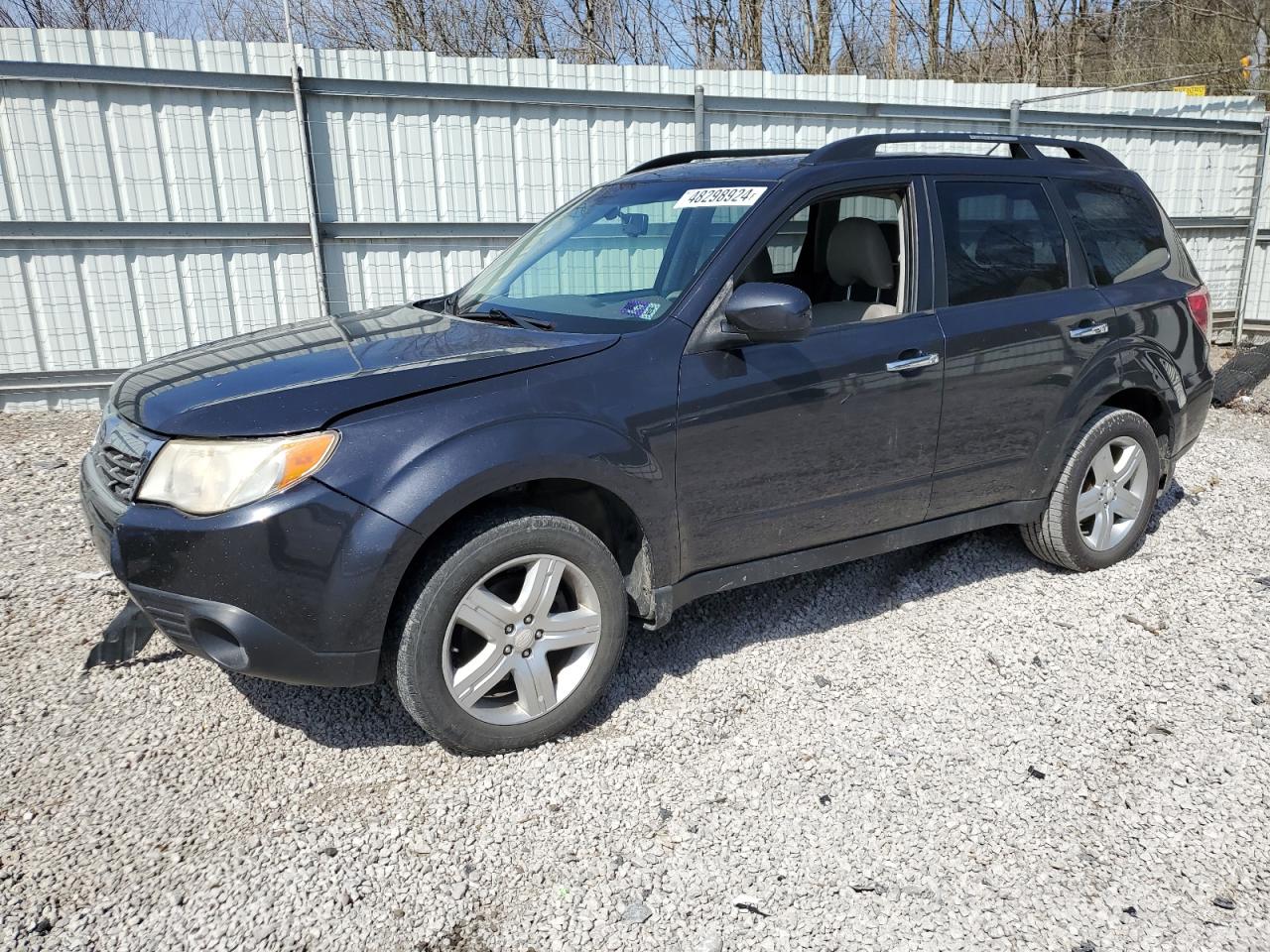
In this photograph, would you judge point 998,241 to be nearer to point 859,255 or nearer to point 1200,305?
point 859,255

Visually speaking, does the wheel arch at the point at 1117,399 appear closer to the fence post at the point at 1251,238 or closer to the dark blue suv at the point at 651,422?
the dark blue suv at the point at 651,422

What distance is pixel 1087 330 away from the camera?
13.6ft

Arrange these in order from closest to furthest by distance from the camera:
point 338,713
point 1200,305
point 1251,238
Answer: point 338,713
point 1200,305
point 1251,238

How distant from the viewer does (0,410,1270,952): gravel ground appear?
2414 millimetres

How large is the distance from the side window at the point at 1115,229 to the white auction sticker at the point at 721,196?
1.66 metres

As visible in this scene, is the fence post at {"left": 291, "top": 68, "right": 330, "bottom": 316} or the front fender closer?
the front fender

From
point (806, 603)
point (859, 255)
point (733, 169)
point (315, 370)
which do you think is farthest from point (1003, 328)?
point (315, 370)

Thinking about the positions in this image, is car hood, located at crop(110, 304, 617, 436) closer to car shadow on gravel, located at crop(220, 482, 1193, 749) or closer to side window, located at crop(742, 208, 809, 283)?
side window, located at crop(742, 208, 809, 283)

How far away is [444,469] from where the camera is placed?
8.89 ft

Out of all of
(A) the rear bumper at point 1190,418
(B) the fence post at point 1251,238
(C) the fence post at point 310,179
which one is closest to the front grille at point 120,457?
(A) the rear bumper at point 1190,418

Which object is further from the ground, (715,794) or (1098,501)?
(1098,501)

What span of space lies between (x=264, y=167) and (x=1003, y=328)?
6.13 meters

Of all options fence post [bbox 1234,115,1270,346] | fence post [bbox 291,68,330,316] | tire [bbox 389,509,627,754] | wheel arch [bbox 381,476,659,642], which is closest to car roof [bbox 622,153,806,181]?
wheel arch [bbox 381,476,659,642]

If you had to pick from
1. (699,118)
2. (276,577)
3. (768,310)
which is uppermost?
(699,118)
